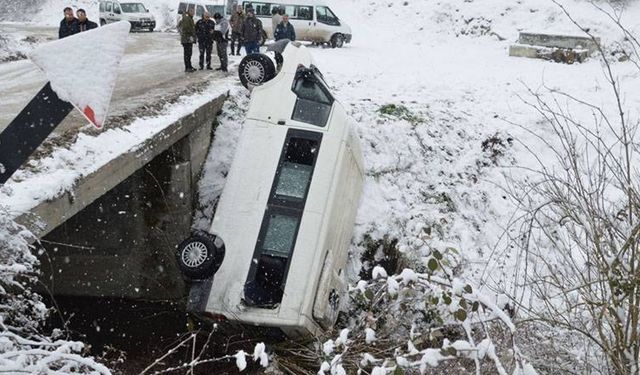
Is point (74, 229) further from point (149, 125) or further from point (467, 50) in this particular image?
point (467, 50)

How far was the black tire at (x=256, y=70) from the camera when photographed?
357 inches

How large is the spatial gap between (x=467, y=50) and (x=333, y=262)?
16.3 meters

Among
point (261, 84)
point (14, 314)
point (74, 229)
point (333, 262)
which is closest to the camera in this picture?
point (14, 314)

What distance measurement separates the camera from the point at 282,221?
25.6 ft

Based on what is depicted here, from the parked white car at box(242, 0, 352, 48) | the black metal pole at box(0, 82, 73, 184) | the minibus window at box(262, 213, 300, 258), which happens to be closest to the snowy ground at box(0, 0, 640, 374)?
the parked white car at box(242, 0, 352, 48)

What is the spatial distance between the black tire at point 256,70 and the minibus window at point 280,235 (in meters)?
2.42

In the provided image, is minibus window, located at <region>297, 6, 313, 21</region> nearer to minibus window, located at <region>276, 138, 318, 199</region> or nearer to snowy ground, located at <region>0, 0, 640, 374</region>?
snowy ground, located at <region>0, 0, 640, 374</region>

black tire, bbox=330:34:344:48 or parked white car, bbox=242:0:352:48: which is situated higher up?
parked white car, bbox=242:0:352:48

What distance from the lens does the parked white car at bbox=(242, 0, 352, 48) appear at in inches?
860

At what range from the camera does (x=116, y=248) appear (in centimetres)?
1052

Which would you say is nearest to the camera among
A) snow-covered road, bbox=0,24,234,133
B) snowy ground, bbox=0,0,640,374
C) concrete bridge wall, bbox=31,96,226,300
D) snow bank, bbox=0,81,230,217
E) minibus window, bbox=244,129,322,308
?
snow bank, bbox=0,81,230,217

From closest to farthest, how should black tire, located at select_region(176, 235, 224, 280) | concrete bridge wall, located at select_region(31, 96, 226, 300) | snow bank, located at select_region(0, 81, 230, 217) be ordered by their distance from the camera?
snow bank, located at select_region(0, 81, 230, 217)
black tire, located at select_region(176, 235, 224, 280)
concrete bridge wall, located at select_region(31, 96, 226, 300)

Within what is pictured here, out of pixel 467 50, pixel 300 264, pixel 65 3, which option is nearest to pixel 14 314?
pixel 300 264

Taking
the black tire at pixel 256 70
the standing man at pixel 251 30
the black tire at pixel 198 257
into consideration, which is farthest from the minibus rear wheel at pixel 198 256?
the standing man at pixel 251 30
